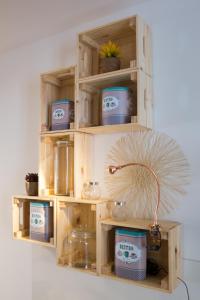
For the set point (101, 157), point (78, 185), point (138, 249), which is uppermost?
point (101, 157)

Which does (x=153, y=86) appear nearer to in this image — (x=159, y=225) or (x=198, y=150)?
(x=198, y=150)

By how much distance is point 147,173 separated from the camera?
51.9 inches

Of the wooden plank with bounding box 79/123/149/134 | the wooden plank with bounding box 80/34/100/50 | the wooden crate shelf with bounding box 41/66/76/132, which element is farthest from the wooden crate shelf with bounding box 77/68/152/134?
the wooden plank with bounding box 80/34/100/50

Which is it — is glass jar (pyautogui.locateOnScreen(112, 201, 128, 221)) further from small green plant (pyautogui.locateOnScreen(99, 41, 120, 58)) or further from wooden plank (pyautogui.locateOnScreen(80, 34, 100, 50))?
wooden plank (pyautogui.locateOnScreen(80, 34, 100, 50))

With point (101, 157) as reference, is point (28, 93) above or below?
above

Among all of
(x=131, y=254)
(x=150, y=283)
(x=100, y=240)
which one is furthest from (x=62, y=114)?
(x=150, y=283)

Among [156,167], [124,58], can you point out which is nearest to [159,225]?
[156,167]

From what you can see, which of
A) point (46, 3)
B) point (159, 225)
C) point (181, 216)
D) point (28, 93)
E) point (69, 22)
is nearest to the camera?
point (159, 225)

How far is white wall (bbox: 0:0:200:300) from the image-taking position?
1.23 metres

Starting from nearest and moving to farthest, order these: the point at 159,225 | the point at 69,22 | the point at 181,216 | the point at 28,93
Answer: the point at 159,225
the point at 181,216
the point at 69,22
the point at 28,93

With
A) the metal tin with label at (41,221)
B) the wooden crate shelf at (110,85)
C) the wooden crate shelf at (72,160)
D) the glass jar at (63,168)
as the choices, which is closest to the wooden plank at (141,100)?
the wooden crate shelf at (110,85)

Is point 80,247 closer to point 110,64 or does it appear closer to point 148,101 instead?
point 148,101

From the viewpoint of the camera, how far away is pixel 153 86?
134 cm

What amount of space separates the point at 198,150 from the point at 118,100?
40 cm
